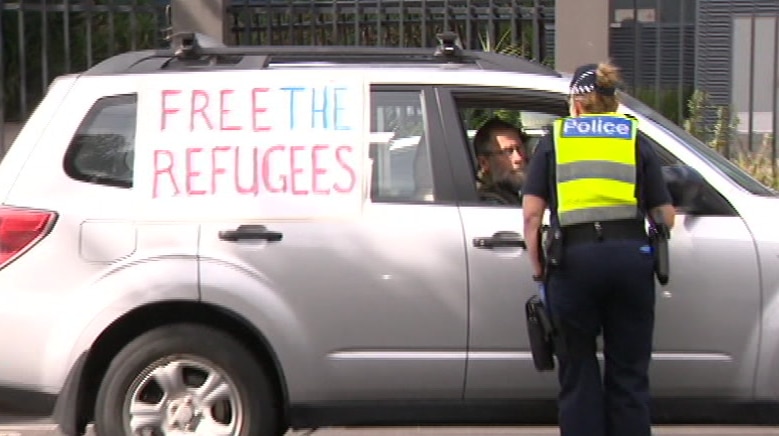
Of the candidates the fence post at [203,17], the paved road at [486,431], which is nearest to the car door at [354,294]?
the paved road at [486,431]

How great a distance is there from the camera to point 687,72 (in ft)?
39.4

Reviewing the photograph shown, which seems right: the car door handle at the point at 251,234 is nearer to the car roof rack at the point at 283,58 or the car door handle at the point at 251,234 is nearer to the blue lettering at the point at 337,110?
the blue lettering at the point at 337,110

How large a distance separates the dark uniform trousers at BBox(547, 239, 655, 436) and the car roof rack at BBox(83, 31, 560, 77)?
973 mm

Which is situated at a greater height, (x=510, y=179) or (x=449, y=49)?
(x=449, y=49)

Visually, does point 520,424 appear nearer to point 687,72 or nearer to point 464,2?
point 464,2

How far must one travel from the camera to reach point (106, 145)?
4871mm

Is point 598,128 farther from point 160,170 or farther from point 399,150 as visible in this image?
point 160,170

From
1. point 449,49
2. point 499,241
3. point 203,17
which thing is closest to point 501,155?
point 449,49

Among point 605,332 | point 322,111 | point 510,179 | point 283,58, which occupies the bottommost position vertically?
point 605,332

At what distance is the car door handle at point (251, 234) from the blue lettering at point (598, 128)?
4.03 ft

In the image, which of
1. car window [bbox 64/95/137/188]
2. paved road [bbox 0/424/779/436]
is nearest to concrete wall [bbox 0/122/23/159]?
paved road [bbox 0/424/779/436]

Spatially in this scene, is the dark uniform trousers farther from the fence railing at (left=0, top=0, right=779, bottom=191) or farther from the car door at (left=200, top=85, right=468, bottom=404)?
the fence railing at (left=0, top=0, right=779, bottom=191)

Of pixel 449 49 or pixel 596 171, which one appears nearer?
pixel 596 171

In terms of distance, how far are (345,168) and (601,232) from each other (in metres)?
1.08
